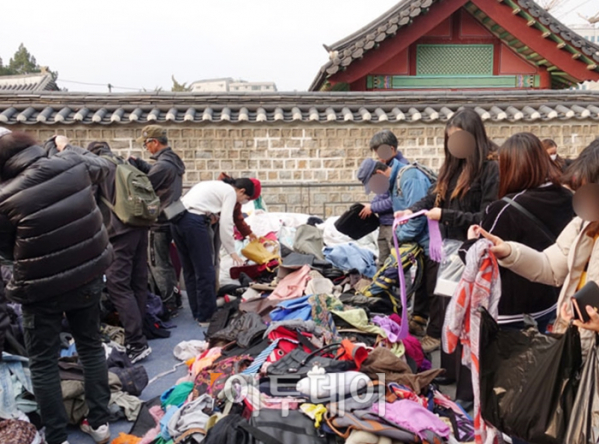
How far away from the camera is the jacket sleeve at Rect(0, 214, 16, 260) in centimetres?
275

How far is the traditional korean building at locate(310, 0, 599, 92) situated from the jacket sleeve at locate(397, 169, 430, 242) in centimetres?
597

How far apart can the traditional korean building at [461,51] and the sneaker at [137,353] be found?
684 cm

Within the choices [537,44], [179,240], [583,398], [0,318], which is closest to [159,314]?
[179,240]

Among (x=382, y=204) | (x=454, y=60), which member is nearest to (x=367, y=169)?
(x=382, y=204)

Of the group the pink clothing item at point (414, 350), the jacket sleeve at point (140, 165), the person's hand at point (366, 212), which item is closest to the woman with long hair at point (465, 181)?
the pink clothing item at point (414, 350)

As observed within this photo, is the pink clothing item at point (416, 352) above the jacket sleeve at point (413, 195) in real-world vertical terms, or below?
below

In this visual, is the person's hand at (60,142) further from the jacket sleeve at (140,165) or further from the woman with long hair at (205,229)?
the woman with long hair at (205,229)

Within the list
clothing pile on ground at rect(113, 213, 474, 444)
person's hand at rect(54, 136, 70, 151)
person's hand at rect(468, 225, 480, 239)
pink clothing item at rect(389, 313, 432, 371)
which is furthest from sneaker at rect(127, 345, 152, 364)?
person's hand at rect(468, 225, 480, 239)

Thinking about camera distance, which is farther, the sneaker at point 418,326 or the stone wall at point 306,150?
the stone wall at point 306,150

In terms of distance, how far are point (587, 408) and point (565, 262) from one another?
703 mm

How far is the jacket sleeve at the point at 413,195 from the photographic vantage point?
4.09 m

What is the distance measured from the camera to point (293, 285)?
4.99 m

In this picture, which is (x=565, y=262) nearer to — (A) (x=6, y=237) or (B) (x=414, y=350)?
(B) (x=414, y=350)

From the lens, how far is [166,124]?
30.0ft
